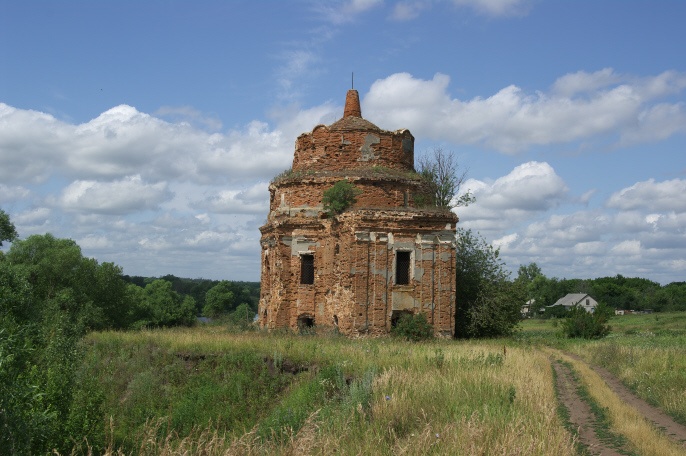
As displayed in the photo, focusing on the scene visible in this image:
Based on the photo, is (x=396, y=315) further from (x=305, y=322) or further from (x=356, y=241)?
(x=305, y=322)

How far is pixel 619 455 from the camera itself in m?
8.98

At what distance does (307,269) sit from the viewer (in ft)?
88.4

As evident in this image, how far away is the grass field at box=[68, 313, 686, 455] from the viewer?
24.8 ft

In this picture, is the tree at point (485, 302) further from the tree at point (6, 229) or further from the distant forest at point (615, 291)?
the distant forest at point (615, 291)

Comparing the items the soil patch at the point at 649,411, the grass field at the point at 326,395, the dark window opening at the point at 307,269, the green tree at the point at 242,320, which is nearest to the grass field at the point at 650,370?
the grass field at the point at 326,395

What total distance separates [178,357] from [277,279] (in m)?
8.35

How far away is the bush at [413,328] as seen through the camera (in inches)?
922

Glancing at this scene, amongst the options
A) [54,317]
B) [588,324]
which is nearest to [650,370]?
[588,324]

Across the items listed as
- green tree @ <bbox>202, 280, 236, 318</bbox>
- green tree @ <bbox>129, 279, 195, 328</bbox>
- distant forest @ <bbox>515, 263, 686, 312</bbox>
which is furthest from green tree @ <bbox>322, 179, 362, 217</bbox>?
distant forest @ <bbox>515, 263, 686, 312</bbox>

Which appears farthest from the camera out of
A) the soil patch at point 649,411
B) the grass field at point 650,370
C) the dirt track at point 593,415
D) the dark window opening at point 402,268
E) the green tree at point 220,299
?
the green tree at point 220,299

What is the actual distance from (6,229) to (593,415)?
30949 millimetres

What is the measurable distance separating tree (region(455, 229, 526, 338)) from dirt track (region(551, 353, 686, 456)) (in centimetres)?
857

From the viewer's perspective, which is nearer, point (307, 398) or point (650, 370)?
point (307, 398)

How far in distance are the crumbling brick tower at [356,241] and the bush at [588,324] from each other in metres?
11.2
